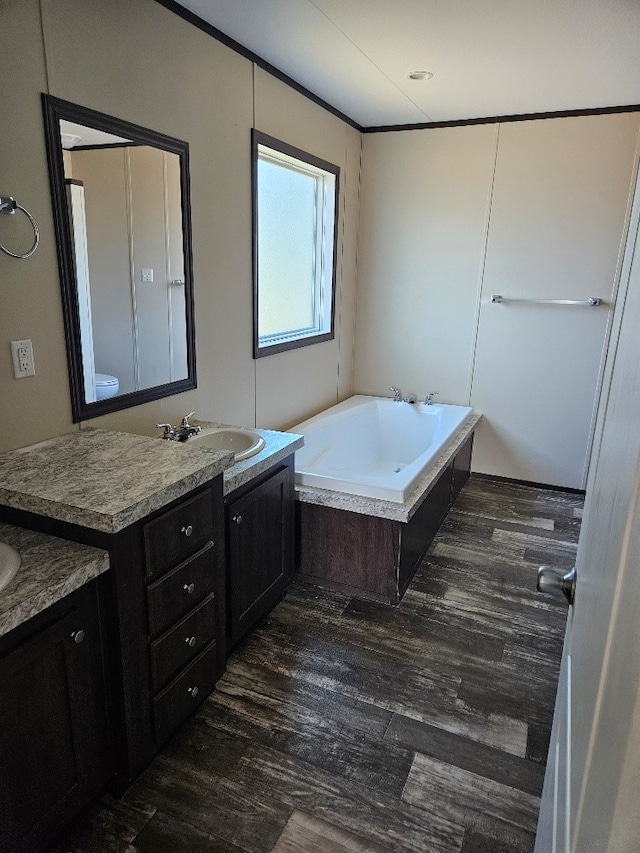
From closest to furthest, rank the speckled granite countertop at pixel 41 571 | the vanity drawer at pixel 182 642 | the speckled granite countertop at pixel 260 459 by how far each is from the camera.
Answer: the speckled granite countertop at pixel 41 571 < the vanity drawer at pixel 182 642 < the speckled granite countertop at pixel 260 459

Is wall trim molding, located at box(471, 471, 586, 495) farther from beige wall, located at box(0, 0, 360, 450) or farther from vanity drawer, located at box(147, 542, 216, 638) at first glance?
vanity drawer, located at box(147, 542, 216, 638)

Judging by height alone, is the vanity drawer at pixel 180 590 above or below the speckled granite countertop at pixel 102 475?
below

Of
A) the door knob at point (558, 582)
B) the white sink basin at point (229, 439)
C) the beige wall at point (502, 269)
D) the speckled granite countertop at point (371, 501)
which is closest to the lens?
the door knob at point (558, 582)

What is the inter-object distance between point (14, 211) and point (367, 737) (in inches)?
76.3

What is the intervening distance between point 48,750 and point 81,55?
1978 mm

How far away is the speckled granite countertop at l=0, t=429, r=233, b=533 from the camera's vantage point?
1362mm

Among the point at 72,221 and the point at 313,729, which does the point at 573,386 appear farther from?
the point at 72,221

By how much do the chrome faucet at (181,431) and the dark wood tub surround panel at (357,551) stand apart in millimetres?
621

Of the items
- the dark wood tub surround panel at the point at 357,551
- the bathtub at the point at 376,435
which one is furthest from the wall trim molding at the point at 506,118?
the dark wood tub surround panel at the point at 357,551

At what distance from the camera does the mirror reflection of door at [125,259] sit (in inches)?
73.0

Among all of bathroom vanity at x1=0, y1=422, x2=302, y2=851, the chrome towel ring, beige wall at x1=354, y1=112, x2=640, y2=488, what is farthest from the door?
beige wall at x1=354, y1=112, x2=640, y2=488

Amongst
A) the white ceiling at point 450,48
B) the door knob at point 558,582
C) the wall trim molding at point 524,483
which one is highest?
the white ceiling at point 450,48

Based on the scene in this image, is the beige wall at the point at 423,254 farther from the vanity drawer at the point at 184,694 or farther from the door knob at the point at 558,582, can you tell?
the door knob at the point at 558,582

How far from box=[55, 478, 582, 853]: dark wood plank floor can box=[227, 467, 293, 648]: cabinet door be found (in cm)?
14
